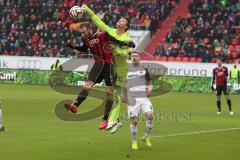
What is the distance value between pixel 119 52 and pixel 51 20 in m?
39.1

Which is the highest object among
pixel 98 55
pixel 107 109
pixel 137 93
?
pixel 98 55

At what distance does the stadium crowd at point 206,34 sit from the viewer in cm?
4594

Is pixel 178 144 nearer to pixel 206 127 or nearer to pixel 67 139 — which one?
pixel 67 139

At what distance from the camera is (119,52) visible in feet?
55.8

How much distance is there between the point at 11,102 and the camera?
32938 mm

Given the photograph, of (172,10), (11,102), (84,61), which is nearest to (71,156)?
(11,102)

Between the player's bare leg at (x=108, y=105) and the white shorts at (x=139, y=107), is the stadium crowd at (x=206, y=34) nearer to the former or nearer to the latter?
the player's bare leg at (x=108, y=105)

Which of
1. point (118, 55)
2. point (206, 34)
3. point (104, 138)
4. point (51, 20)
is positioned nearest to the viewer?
point (118, 55)

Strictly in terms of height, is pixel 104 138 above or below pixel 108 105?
below

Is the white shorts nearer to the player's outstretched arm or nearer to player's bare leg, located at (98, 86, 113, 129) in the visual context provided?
player's bare leg, located at (98, 86, 113, 129)

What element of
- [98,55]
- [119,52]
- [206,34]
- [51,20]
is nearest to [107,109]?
[98,55]

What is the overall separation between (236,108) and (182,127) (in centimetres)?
1041

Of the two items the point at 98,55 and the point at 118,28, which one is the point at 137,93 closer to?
the point at 98,55

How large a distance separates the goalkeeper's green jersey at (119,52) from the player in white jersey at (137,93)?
0.35 m
